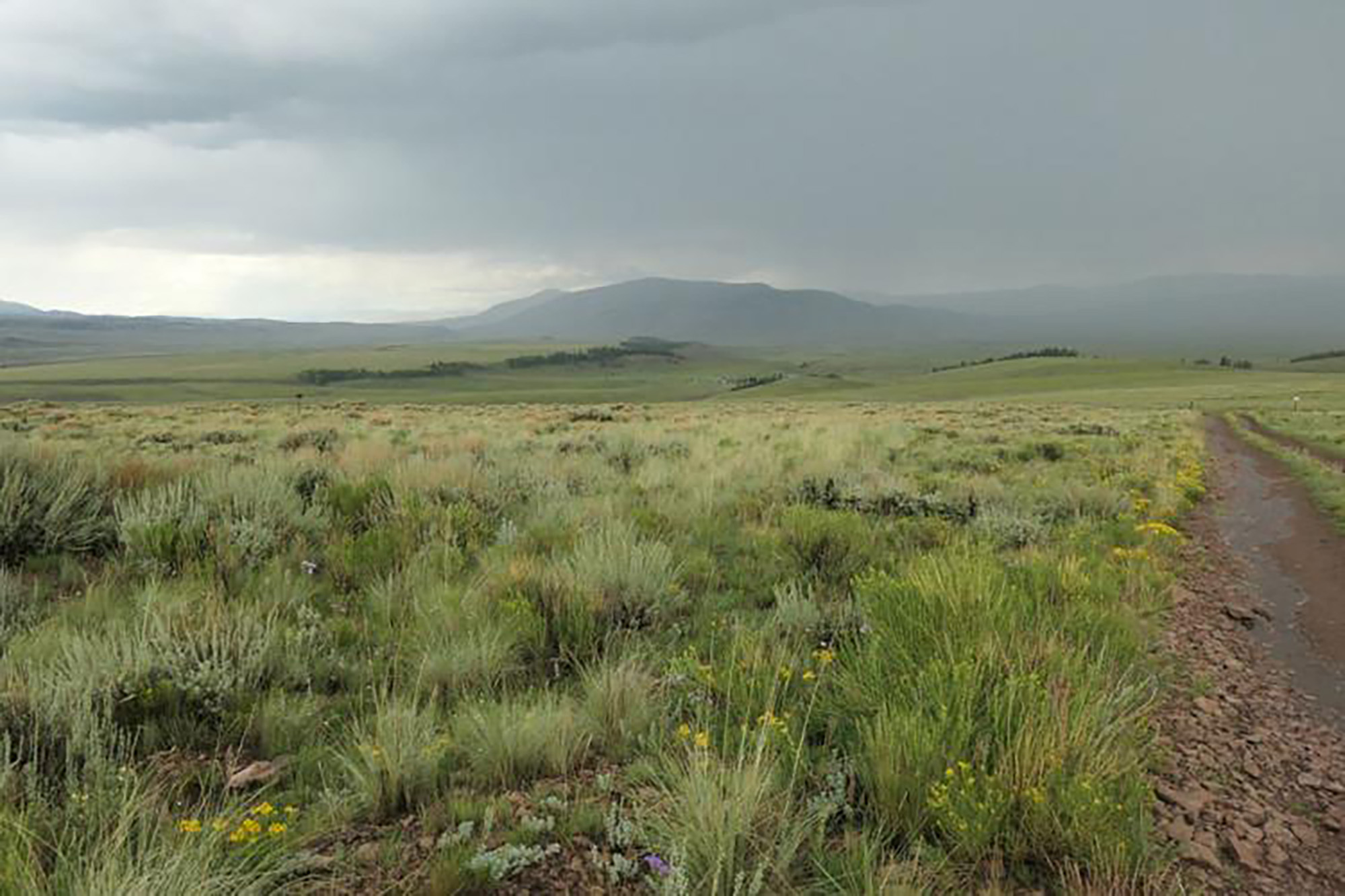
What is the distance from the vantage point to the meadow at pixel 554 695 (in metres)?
2.40

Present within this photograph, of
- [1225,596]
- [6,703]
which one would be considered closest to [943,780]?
[6,703]

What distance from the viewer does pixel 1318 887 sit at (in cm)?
262

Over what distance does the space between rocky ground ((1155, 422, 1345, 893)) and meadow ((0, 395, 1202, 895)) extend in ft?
0.74

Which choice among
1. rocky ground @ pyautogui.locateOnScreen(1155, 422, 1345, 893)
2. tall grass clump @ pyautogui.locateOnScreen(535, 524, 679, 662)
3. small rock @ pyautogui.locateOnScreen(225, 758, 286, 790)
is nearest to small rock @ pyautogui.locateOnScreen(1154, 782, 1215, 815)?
rocky ground @ pyautogui.locateOnScreen(1155, 422, 1345, 893)

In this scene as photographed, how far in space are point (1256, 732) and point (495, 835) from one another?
404cm

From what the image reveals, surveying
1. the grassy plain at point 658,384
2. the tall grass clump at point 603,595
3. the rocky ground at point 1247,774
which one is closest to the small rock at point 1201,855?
the rocky ground at point 1247,774

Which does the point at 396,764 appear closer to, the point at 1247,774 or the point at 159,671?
the point at 159,671

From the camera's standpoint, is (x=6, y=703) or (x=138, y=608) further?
(x=138, y=608)

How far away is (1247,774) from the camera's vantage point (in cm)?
332

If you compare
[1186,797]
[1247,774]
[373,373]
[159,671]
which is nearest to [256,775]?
[159,671]

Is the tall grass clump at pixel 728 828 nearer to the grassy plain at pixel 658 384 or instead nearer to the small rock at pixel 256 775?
the small rock at pixel 256 775

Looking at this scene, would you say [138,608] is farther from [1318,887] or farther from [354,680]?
[1318,887]

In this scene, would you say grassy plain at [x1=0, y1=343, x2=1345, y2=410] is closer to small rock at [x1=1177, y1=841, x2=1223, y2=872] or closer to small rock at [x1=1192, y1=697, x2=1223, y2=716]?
small rock at [x1=1192, y1=697, x2=1223, y2=716]

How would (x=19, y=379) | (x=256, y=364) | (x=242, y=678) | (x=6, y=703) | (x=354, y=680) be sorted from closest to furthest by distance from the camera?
(x=6, y=703)
(x=242, y=678)
(x=354, y=680)
(x=19, y=379)
(x=256, y=364)
